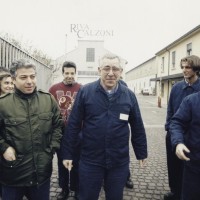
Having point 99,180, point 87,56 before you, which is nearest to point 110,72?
point 99,180

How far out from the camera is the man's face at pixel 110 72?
2.76 meters

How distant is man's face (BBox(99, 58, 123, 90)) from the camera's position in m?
2.76

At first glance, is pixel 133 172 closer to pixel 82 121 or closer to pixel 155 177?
pixel 155 177

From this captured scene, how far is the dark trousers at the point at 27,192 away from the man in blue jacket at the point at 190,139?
131cm

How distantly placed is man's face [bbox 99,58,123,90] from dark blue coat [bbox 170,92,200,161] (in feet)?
2.39

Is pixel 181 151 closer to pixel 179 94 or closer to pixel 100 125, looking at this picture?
pixel 100 125

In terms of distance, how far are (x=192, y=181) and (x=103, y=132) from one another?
0.96 meters

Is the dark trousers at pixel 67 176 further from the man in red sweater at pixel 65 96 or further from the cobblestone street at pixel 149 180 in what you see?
the cobblestone street at pixel 149 180

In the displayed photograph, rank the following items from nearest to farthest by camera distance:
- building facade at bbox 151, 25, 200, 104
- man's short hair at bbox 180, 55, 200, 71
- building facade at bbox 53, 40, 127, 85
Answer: man's short hair at bbox 180, 55, 200, 71
building facade at bbox 151, 25, 200, 104
building facade at bbox 53, 40, 127, 85

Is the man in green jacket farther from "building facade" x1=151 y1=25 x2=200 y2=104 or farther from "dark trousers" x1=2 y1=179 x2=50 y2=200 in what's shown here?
"building facade" x1=151 y1=25 x2=200 y2=104

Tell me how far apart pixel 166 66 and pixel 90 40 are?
13.0 meters

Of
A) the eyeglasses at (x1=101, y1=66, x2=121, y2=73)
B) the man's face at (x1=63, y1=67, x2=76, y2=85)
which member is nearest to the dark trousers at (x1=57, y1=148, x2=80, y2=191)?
the man's face at (x1=63, y1=67, x2=76, y2=85)

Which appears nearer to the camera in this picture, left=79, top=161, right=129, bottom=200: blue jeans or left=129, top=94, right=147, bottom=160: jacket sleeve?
left=79, top=161, right=129, bottom=200: blue jeans

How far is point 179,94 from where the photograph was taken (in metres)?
3.81
